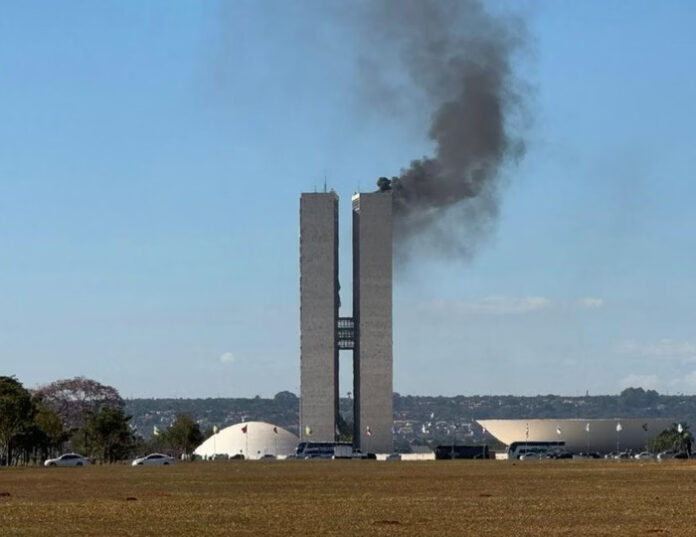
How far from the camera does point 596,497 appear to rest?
50.8 meters

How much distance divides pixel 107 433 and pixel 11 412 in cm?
3952

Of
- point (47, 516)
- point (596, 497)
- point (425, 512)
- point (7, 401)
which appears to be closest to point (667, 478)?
point (596, 497)

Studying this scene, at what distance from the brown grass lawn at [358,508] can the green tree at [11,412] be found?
66070 millimetres

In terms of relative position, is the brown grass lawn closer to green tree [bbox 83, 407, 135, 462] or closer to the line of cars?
the line of cars

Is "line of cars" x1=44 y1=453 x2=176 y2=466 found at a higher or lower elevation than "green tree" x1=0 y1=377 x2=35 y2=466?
lower

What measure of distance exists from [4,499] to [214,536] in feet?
68.9

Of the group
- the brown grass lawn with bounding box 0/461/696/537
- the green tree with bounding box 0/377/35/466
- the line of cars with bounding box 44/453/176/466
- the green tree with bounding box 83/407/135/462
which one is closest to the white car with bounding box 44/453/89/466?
the line of cars with bounding box 44/453/176/466

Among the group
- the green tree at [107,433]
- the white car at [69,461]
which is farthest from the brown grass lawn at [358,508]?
the green tree at [107,433]

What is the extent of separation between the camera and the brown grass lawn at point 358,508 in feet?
118

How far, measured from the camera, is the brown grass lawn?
35969mm

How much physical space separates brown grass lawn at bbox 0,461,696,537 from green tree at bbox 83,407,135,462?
103562mm

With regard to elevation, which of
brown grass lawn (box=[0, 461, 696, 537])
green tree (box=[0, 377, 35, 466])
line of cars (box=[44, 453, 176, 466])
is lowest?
brown grass lawn (box=[0, 461, 696, 537])

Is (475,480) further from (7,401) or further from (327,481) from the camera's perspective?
(7,401)

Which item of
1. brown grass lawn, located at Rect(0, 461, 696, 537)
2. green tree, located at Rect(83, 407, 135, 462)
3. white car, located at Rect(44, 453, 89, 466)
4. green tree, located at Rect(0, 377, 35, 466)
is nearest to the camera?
brown grass lawn, located at Rect(0, 461, 696, 537)
